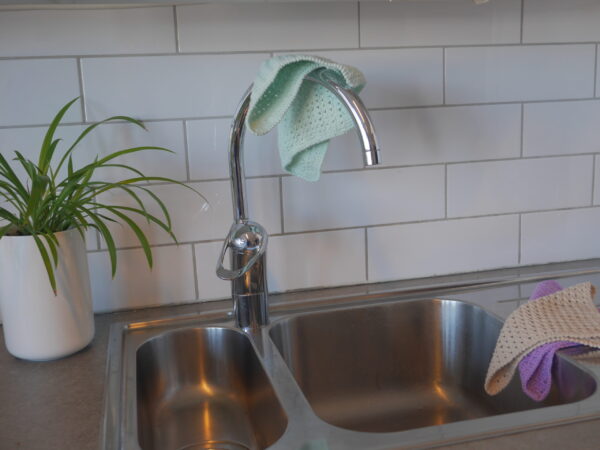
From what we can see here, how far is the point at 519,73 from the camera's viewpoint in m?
1.10

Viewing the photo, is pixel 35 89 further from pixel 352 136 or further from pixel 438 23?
pixel 438 23

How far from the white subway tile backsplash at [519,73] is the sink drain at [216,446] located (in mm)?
669

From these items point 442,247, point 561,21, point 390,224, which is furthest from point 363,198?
point 561,21

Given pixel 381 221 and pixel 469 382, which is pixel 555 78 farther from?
pixel 469 382

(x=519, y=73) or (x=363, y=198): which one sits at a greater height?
(x=519, y=73)

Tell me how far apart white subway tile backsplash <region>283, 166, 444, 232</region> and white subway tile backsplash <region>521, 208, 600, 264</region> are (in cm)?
19

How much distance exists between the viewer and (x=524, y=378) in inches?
30.9

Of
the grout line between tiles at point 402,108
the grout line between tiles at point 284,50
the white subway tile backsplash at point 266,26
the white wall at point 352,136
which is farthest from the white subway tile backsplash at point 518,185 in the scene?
the white subway tile backsplash at point 266,26

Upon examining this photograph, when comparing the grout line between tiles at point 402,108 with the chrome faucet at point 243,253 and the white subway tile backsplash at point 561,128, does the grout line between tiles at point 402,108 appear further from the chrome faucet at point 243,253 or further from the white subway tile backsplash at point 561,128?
the chrome faucet at point 243,253

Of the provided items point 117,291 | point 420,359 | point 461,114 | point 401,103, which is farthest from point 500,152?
point 117,291

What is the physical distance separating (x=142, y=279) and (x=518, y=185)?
0.69m

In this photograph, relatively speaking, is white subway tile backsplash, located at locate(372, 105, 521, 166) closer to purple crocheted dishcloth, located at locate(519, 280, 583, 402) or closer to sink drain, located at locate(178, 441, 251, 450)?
purple crocheted dishcloth, located at locate(519, 280, 583, 402)

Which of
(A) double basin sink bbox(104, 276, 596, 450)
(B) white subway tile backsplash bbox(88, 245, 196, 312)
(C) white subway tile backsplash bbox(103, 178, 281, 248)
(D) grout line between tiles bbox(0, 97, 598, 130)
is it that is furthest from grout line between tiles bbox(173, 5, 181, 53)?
(A) double basin sink bbox(104, 276, 596, 450)

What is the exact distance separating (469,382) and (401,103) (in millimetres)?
472
